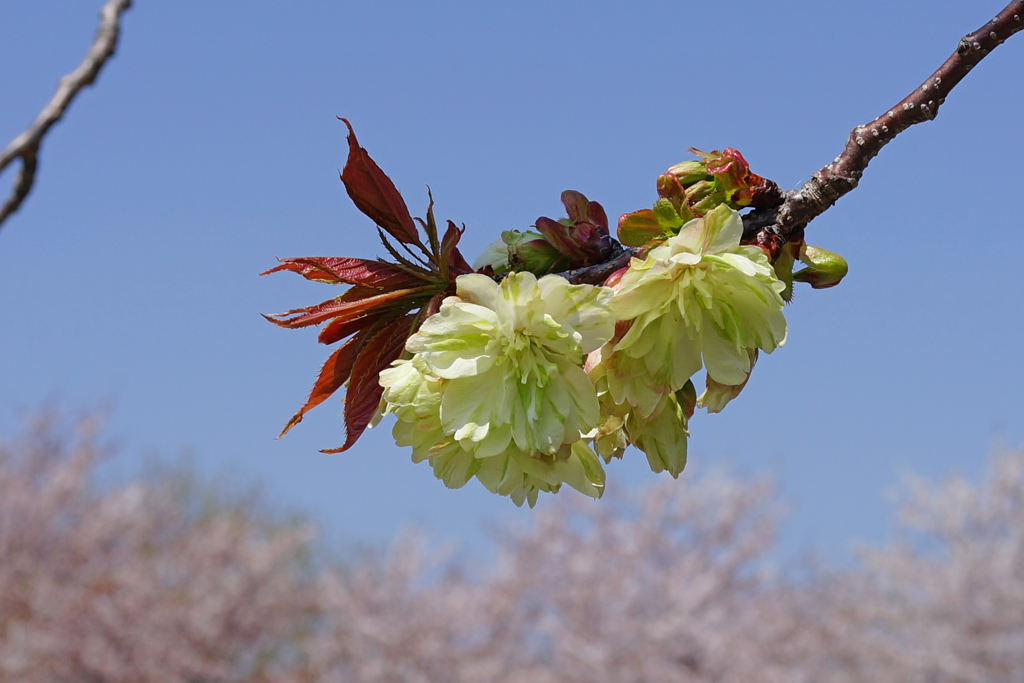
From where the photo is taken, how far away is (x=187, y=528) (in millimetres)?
15078

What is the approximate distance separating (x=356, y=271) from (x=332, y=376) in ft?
0.39

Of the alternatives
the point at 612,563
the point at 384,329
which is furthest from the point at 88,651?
the point at 384,329

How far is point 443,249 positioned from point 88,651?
506 inches

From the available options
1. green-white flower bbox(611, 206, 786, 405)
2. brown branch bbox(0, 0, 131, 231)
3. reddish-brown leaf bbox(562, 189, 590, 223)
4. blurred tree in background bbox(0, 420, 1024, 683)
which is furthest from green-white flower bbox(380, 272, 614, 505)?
blurred tree in background bbox(0, 420, 1024, 683)

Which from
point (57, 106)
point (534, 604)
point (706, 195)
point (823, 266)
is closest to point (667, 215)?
point (706, 195)

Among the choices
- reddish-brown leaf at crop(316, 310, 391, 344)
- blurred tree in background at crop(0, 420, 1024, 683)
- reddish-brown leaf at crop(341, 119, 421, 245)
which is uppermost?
blurred tree in background at crop(0, 420, 1024, 683)

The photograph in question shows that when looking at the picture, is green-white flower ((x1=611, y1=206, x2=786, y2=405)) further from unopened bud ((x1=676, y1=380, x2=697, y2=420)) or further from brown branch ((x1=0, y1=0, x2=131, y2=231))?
brown branch ((x1=0, y1=0, x2=131, y2=231))

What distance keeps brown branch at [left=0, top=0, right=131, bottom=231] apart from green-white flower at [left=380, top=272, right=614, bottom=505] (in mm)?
368

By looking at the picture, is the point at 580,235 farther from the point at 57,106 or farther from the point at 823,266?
the point at 57,106

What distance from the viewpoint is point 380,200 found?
0.89 metres

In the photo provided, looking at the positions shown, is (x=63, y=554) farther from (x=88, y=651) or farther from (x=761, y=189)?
(x=761, y=189)

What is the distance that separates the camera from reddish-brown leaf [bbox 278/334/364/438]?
91 cm

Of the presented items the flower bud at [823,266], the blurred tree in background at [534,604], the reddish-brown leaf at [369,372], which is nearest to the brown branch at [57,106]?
the reddish-brown leaf at [369,372]

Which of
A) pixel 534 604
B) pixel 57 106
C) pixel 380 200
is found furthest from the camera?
pixel 534 604
